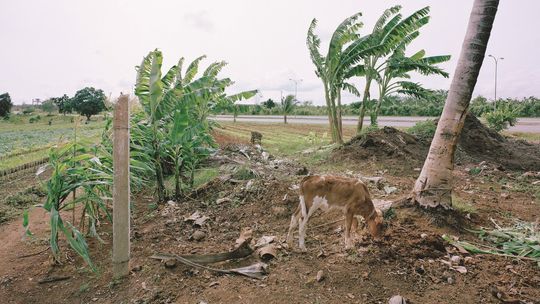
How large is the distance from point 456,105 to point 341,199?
171 cm

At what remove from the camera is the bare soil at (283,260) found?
11.0ft

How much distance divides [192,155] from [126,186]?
2996 mm

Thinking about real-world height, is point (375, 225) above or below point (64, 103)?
below

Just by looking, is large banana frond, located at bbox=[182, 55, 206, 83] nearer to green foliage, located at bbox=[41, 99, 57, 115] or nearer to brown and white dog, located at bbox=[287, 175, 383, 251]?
brown and white dog, located at bbox=[287, 175, 383, 251]

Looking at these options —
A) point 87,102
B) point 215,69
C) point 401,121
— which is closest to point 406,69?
point 215,69

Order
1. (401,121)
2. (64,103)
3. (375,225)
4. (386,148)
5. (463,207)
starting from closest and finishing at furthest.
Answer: (375,225) → (463,207) → (386,148) → (401,121) → (64,103)

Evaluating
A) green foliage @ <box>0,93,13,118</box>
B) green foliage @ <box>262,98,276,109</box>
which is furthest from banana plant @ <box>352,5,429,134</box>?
green foliage @ <box>0,93,13,118</box>

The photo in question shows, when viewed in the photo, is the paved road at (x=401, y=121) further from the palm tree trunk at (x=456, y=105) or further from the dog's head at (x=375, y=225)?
the dog's head at (x=375, y=225)

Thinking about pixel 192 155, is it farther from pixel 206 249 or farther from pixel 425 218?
pixel 425 218

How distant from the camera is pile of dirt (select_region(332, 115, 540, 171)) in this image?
30.5 ft

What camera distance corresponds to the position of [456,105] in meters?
4.21

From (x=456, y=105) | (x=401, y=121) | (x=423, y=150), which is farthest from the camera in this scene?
(x=401, y=121)

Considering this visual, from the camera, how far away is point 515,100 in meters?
40.3

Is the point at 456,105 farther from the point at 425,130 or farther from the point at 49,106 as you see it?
the point at 49,106
